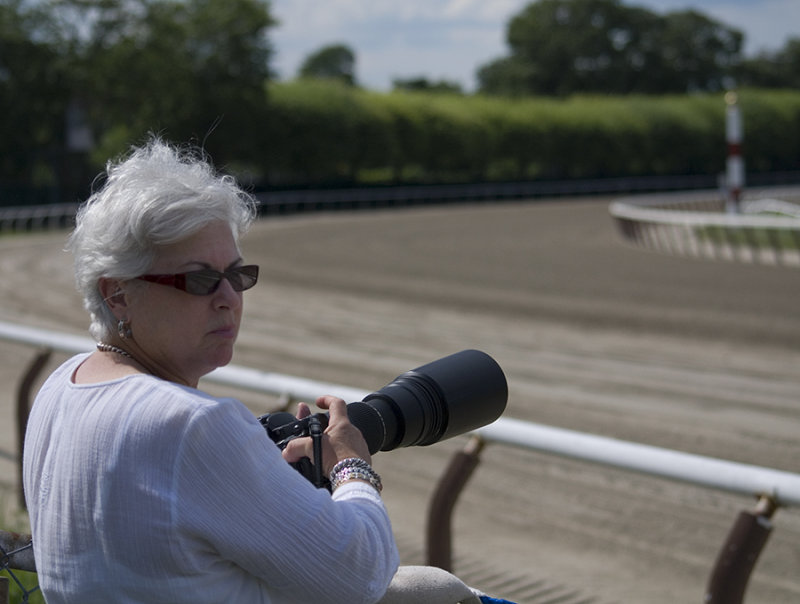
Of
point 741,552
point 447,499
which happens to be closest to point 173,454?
point 741,552

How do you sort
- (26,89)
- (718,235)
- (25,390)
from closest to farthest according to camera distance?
(25,390) → (718,235) → (26,89)

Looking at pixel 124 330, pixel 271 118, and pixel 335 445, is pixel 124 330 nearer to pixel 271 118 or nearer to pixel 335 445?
pixel 335 445

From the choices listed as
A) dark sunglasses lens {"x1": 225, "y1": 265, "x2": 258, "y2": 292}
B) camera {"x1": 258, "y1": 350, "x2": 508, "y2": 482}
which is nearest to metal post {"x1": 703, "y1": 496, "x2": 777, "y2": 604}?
camera {"x1": 258, "y1": 350, "x2": 508, "y2": 482}

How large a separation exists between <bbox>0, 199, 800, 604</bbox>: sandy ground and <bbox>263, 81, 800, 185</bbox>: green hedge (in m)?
26.8

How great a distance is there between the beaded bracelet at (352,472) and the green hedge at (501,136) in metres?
43.8

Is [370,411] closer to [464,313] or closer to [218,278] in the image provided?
[218,278]

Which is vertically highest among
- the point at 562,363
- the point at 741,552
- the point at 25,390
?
the point at 741,552

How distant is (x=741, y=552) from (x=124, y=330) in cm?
179

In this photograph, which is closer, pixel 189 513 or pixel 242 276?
pixel 189 513

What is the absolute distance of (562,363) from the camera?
10.4 meters

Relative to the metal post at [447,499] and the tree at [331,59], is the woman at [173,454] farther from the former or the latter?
the tree at [331,59]

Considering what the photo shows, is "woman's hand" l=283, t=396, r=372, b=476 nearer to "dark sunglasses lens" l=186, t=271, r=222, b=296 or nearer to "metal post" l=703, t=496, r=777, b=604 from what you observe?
"dark sunglasses lens" l=186, t=271, r=222, b=296

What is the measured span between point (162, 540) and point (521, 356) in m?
9.29

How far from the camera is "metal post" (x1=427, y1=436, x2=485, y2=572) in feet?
12.2
